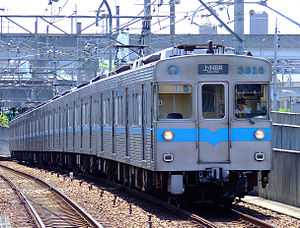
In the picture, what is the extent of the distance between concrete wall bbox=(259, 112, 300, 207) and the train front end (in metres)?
1.14

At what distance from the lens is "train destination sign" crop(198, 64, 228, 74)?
1505cm

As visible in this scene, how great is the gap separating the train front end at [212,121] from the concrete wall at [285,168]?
1142 millimetres

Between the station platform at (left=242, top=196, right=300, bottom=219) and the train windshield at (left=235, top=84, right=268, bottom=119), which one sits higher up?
the train windshield at (left=235, top=84, right=268, bottom=119)

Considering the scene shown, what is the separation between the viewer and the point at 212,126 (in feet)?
49.0

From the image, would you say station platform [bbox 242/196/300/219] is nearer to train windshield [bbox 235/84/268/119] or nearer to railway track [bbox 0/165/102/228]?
train windshield [bbox 235/84/268/119]

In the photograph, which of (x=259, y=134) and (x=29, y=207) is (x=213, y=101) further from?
(x=29, y=207)

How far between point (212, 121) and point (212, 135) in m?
0.25

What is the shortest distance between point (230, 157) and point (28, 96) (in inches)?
1808

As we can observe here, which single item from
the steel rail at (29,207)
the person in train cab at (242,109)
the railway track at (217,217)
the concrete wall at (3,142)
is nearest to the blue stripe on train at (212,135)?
the person in train cab at (242,109)

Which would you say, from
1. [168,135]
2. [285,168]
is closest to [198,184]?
[168,135]

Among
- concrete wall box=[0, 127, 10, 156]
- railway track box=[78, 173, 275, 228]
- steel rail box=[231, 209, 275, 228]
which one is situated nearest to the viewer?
steel rail box=[231, 209, 275, 228]

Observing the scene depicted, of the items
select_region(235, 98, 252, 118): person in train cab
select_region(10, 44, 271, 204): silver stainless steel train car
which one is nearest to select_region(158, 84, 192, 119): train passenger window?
select_region(10, 44, 271, 204): silver stainless steel train car

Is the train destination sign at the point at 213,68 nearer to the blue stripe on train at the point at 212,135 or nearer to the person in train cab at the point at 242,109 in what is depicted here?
the person in train cab at the point at 242,109

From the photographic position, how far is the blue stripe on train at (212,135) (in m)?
14.9
